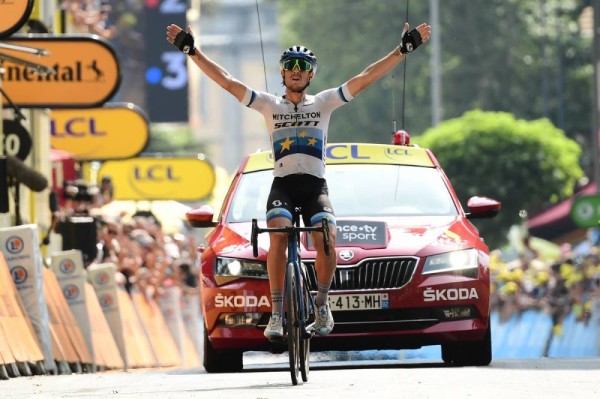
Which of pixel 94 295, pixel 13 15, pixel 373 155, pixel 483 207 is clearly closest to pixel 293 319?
pixel 483 207

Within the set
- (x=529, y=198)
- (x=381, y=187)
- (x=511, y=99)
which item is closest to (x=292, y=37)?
(x=511, y=99)

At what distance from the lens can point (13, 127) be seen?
22.7m

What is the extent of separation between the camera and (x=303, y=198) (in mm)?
12805

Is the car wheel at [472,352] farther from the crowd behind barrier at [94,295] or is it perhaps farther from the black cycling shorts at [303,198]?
the crowd behind barrier at [94,295]

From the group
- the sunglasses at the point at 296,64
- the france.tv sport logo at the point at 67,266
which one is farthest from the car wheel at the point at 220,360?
the france.tv sport logo at the point at 67,266

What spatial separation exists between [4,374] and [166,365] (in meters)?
10.7

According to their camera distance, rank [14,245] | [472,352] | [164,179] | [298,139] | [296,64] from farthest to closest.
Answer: [164,179], [14,245], [472,352], [298,139], [296,64]

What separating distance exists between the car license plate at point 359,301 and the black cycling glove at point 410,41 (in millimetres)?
2039

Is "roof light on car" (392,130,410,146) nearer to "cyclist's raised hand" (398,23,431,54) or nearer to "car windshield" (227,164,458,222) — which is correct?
"car windshield" (227,164,458,222)

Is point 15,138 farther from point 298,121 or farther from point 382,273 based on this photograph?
point 298,121

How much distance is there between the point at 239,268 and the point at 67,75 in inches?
295

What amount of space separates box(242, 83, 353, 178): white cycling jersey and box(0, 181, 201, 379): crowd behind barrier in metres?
3.13

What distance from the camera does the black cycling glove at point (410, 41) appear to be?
12.9 meters

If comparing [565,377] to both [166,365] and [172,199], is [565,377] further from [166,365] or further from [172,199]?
[172,199]
